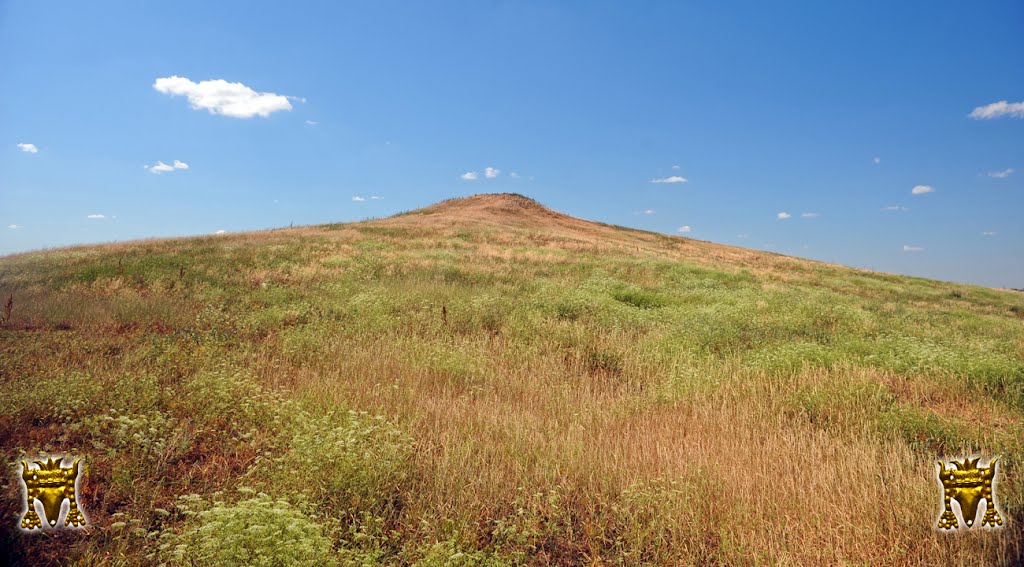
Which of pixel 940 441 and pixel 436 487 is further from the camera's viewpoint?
pixel 940 441

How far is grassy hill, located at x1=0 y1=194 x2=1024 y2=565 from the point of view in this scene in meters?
3.14

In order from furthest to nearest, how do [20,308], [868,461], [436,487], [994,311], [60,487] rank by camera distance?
1. [994,311]
2. [20,308]
3. [868,461]
4. [436,487]
5. [60,487]

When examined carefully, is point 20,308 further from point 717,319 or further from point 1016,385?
point 1016,385

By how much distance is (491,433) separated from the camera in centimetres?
468

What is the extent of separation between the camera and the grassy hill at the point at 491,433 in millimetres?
3145

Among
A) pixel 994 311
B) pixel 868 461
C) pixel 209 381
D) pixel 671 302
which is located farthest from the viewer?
pixel 994 311

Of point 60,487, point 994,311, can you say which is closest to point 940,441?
point 60,487

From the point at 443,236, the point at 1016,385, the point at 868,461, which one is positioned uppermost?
the point at 443,236

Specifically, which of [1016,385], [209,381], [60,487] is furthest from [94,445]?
[1016,385]

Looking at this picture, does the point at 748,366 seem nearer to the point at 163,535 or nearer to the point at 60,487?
the point at 163,535

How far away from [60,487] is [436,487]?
2.63 meters

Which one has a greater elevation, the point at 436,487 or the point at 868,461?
the point at 868,461

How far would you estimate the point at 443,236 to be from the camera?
2986cm

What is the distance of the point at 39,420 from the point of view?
15.3ft
